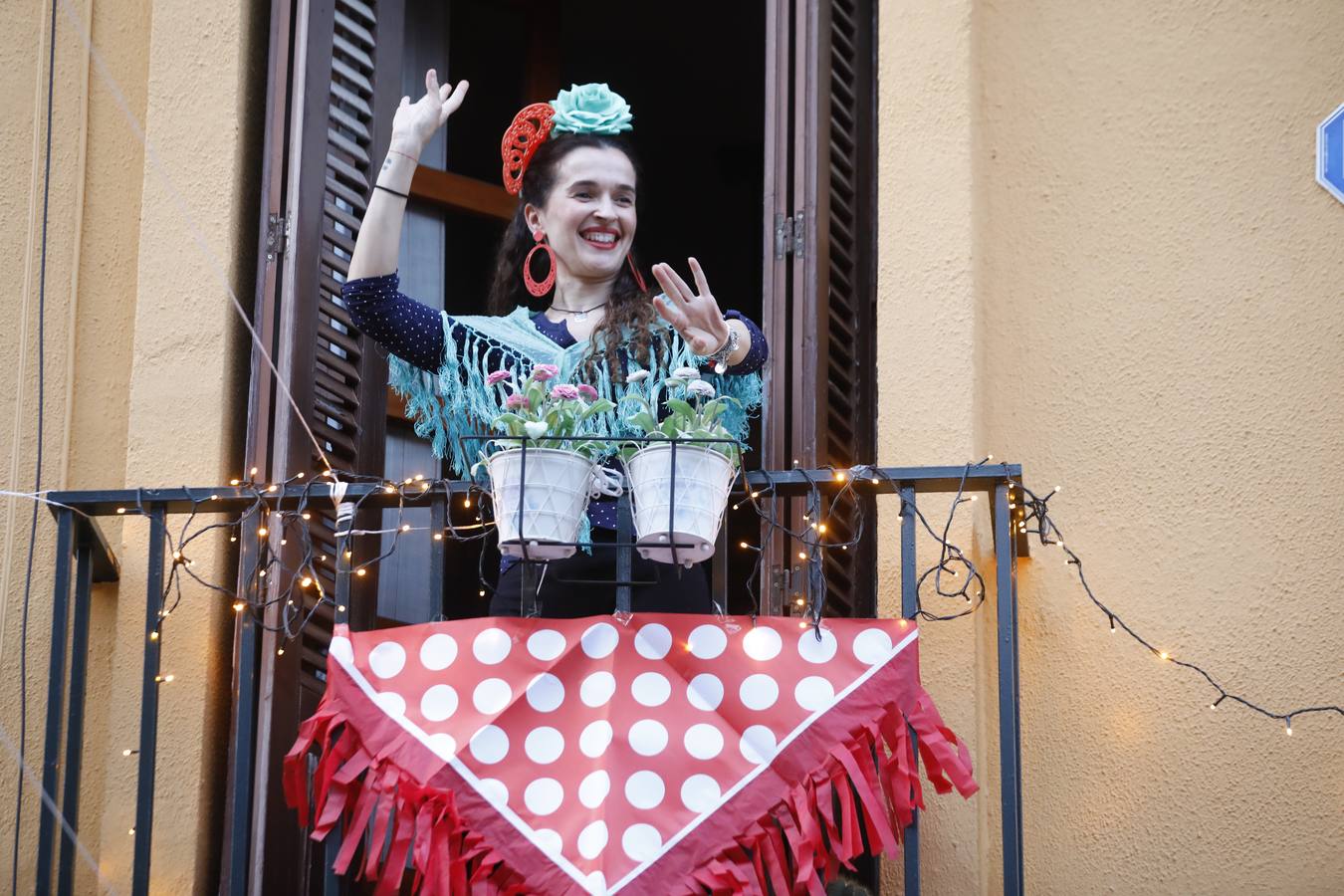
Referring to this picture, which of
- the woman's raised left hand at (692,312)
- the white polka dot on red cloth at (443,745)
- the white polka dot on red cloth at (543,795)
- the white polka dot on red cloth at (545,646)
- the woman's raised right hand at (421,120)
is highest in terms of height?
the woman's raised right hand at (421,120)

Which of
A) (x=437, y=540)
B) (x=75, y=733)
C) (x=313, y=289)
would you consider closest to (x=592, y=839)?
(x=437, y=540)

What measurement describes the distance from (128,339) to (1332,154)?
3125 millimetres

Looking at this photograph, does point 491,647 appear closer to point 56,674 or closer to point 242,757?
point 242,757

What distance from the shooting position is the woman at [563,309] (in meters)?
4.49

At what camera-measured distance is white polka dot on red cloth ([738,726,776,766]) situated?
4.07 metres

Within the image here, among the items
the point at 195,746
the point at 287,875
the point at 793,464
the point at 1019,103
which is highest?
the point at 1019,103

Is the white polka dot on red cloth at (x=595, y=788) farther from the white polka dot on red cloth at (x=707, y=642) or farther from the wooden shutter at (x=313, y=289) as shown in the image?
the wooden shutter at (x=313, y=289)

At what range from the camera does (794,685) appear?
13.5ft

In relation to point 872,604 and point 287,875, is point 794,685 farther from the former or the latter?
point 287,875

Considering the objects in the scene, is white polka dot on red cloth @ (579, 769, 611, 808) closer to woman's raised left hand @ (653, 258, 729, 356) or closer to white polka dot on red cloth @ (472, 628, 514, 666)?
white polka dot on red cloth @ (472, 628, 514, 666)

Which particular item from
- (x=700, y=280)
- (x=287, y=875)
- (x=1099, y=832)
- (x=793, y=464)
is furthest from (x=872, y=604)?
(x=287, y=875)

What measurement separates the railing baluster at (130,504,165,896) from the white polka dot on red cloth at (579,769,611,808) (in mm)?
988

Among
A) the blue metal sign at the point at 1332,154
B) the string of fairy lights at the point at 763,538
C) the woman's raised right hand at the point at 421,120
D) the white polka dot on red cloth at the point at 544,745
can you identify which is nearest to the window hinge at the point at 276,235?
the string of fairy lights at the point at 763,538

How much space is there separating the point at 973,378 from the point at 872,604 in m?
Answer: 0.62
